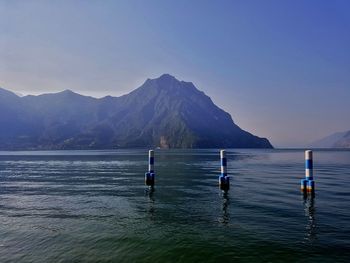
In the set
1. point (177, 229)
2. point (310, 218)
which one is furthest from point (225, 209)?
point (177, 229)

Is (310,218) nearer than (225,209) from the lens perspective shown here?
Yes

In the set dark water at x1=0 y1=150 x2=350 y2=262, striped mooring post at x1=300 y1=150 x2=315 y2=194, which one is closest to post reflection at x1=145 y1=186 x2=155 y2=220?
dark water at x1=0 y1=150 x2=350 y2=262

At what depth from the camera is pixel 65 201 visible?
2856 centimetres

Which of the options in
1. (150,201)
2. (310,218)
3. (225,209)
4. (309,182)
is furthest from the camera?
(309,182)

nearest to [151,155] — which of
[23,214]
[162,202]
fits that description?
[162,202]

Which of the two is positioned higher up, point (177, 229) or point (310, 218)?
point (310, 218)

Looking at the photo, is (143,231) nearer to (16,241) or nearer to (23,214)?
(16,241)

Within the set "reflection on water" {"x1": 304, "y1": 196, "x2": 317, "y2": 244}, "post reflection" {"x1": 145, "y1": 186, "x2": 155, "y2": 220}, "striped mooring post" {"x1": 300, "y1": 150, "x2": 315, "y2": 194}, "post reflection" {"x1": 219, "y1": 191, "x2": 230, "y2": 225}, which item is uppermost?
"striped mooring post" {"x1": 300, "y1": 150, "x2": 315, "y2": 194}

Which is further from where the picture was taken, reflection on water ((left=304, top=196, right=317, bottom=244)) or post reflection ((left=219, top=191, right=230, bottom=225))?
post reflection ((left=219, top=191, right=230, bottom=225))

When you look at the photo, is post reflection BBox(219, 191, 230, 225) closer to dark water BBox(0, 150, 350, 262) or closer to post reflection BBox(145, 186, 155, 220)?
dark water BBox(0, 150, 350, 262)

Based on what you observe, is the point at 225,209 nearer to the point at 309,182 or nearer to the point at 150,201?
the point at 150,201

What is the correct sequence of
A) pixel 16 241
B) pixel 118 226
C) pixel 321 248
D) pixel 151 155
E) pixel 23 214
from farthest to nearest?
1. pixel 151 155
2. pixel 23 214
3. pixel 118 226
4. pixel 16 241
5. pixel 321 248

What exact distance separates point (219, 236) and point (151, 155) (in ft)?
76.5

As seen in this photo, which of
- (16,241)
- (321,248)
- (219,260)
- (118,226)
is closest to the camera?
(219,260)
